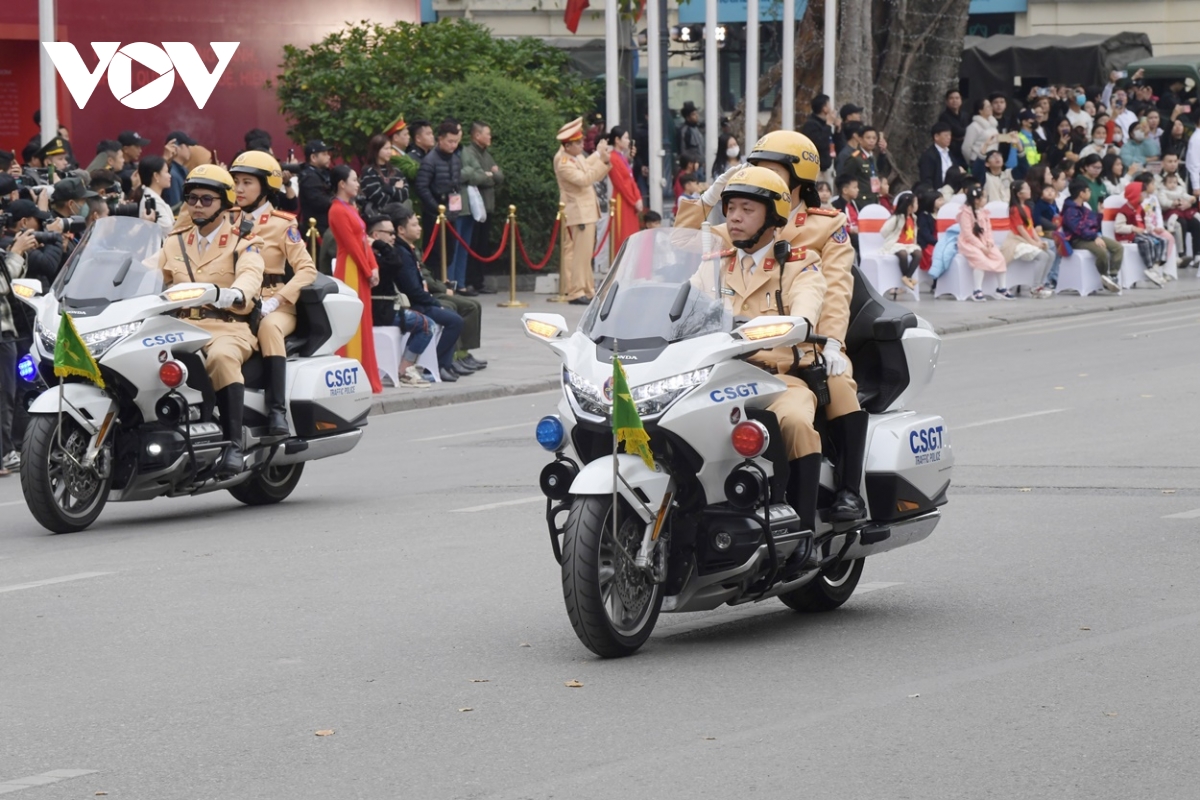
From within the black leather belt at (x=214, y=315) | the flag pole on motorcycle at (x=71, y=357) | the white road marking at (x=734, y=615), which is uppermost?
the black leather belt at (x=214, y=315)

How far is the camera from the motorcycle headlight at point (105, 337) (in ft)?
35.7

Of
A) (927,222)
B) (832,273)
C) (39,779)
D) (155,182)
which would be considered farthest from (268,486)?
(927,222)

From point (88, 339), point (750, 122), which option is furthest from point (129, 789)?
point (750, 122)

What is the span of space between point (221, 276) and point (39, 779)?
6.10 metres

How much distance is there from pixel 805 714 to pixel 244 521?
5.61 m

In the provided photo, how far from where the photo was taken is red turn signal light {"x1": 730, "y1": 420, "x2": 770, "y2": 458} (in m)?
7.28

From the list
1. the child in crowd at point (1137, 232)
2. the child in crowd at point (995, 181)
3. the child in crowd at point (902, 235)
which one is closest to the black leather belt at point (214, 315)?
the child in crowd at point (902, 235)

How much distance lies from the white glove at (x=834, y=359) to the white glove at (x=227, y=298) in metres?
4.54

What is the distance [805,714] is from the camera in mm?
6461

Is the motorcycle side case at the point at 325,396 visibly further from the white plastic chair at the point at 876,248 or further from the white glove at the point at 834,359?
the white plastic chair at the point at 876,248

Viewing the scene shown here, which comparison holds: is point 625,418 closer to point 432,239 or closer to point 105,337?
point 105,337

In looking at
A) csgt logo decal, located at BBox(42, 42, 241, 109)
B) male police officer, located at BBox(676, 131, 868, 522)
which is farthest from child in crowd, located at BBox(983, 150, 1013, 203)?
male police officer, located at BBox(676, 131, 868, 522)

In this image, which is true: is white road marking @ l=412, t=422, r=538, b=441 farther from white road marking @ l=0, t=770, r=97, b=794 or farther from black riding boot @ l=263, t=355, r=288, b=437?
white road marking @ l=0, t=770, r=97, b=794

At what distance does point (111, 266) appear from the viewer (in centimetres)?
1132
